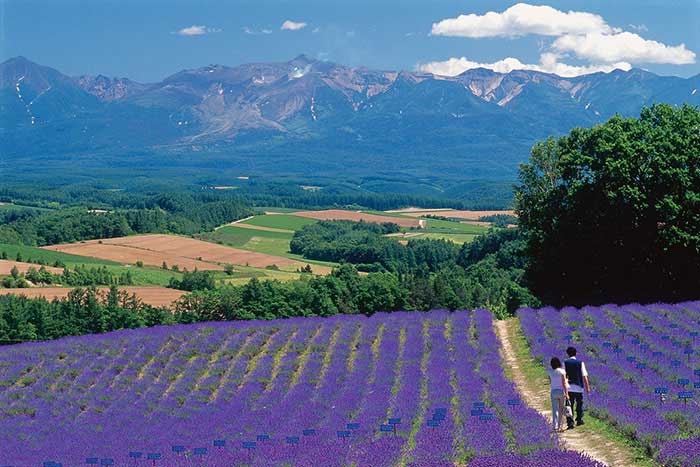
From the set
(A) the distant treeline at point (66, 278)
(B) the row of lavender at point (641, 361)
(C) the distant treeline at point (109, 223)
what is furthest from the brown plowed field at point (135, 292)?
(C) the distant treeline at point (109, 223)

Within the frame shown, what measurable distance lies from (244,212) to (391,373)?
151904 millimetres

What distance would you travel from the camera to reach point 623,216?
136ft

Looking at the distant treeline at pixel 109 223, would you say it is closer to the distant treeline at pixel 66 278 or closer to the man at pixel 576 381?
the distant treeline at pixel 66 278

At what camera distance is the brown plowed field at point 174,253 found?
99.2 m

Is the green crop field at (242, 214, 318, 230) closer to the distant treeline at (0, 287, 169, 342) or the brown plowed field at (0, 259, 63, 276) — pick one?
the brown plowed field at (0, 259, 63, 276)

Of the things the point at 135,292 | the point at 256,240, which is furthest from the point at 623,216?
the point at 256,240

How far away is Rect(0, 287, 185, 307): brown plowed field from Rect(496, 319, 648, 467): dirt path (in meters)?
35.9

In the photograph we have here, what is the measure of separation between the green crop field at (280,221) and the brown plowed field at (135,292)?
79.4 m

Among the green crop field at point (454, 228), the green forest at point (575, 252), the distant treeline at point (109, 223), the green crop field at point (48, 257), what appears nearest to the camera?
the green forest at point (575, 252)

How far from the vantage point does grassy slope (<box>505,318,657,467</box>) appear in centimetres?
1525

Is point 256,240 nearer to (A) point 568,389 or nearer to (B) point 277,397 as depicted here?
(B) point 277,397

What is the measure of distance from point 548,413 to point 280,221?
14334 cm

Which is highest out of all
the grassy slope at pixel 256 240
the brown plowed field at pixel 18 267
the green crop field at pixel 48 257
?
the brown plowed field at pixel 18 267

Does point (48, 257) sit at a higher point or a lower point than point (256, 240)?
higher
